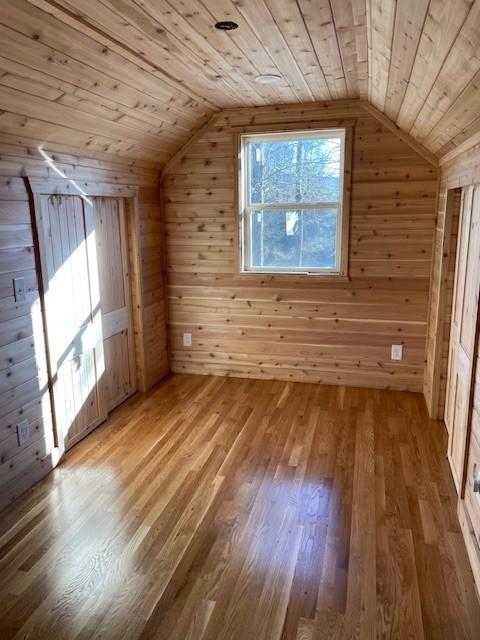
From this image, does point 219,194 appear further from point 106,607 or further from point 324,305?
point 106,607

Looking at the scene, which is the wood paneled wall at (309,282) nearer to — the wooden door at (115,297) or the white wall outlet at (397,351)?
the white wall outlet at (397,351)

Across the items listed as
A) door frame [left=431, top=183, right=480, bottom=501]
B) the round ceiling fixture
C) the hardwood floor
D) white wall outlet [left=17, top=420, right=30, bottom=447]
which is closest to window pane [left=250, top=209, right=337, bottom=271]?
door frame [left=431, top=183, right=480, bottom=501]

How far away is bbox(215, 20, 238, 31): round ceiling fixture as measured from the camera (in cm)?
221

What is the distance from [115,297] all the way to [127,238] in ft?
1.79

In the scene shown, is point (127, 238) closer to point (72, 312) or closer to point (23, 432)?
point (72, 312)

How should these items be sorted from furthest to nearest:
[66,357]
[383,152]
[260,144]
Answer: [260,144], [383,152], [66,357]

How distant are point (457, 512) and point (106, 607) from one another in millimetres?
1873

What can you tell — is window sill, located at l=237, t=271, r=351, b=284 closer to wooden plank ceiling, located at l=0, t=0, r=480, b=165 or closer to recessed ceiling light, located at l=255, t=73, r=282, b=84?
wooden plank ceiling, located at l=0, t=0, r=480, b=165

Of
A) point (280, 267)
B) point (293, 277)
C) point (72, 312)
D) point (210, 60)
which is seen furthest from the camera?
point (280, 267)

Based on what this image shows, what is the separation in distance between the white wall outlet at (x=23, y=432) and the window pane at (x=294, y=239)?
2.50 meters

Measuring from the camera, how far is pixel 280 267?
14.9 ft

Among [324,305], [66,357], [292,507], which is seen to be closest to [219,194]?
[324,305]

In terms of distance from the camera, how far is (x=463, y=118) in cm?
231

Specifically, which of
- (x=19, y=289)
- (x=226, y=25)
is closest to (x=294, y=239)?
(x=226, y=25)
